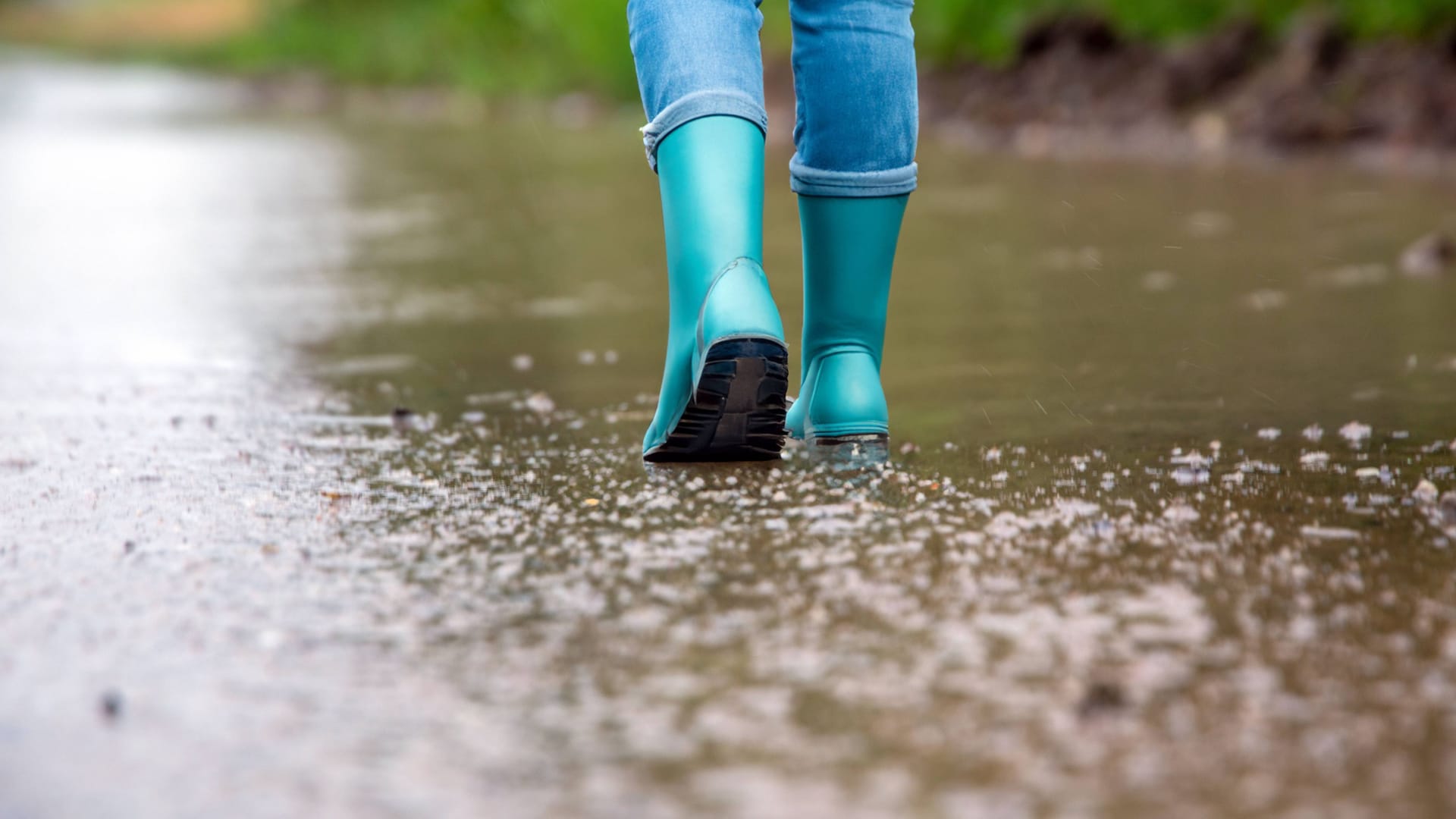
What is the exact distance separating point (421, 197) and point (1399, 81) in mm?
3369

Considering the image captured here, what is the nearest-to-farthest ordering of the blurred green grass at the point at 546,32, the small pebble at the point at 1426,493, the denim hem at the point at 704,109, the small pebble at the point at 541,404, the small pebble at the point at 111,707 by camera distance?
1. the small pebble at the point at 111,707
2. the small pebble at the point at 1426,493
3. the denim hem at the point at 704,109
4. the small pebble at the point at 541,404
5. the blurred green grass at the point at 546,32

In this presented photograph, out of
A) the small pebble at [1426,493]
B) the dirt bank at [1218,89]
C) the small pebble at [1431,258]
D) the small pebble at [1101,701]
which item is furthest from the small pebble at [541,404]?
the dirt bank at [1218,89]

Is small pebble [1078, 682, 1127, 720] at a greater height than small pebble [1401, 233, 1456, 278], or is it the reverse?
small pebble [1401, 233, 1456, 278]

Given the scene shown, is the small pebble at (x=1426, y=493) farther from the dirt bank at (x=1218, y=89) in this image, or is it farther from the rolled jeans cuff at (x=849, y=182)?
the dirt bank at (x=1218, y=89)

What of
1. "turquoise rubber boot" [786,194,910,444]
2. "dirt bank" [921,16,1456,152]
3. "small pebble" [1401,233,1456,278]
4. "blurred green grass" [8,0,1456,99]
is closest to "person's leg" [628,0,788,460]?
"turquoise rubber boot" [786,194,910,444]

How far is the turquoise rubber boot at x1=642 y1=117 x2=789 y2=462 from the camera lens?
196 cm

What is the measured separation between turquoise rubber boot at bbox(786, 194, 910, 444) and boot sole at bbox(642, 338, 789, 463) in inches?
5.2

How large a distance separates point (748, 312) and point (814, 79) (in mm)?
378

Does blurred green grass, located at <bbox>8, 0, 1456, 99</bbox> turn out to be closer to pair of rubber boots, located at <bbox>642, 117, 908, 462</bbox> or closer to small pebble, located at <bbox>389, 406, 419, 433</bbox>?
pair of rubber boots, located at <bbox>642, 117, 908, 462</bbox>

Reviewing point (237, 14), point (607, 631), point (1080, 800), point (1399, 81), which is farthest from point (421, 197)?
point (237, 14)

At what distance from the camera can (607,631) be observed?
144 cm

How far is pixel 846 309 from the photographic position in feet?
7.25

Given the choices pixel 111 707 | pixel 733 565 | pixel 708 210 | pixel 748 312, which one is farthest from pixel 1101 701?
pixel 708 210

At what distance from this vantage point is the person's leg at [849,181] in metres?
2.15
